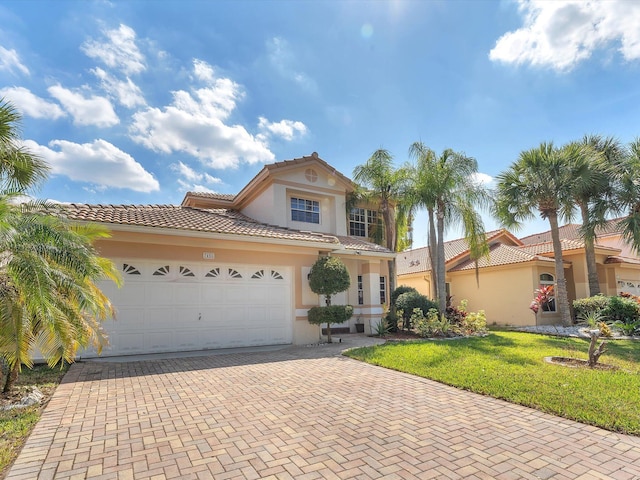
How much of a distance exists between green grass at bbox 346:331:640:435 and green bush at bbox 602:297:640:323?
4491 millimetres

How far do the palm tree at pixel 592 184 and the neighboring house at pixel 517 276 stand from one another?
1.07m

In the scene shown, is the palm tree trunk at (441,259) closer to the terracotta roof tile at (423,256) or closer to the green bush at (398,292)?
the green bush at (398,292)

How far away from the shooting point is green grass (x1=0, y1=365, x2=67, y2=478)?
13.5 feet

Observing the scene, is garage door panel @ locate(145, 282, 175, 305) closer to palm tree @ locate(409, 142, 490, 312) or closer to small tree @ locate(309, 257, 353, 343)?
small tree @ locate(309, 257, 353, 343)

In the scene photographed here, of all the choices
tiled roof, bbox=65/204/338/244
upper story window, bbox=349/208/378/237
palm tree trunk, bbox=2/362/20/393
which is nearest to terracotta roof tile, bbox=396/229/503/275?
upper story window, bbox=349/208/378/237

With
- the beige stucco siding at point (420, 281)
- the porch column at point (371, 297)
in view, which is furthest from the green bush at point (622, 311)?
the porch column at point (371, 297)

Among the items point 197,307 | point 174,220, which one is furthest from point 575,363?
point 174,220

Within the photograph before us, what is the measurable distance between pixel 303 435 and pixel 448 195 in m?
14.1

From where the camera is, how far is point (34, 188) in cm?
915

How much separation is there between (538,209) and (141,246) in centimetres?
1847

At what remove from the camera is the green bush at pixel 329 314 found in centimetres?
1218

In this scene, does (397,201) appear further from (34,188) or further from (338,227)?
(34,188)

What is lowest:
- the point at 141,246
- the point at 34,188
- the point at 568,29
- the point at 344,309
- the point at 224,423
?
the point at 224,423

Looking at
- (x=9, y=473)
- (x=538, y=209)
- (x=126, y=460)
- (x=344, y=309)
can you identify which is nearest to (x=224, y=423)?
(x=126, y=460)
